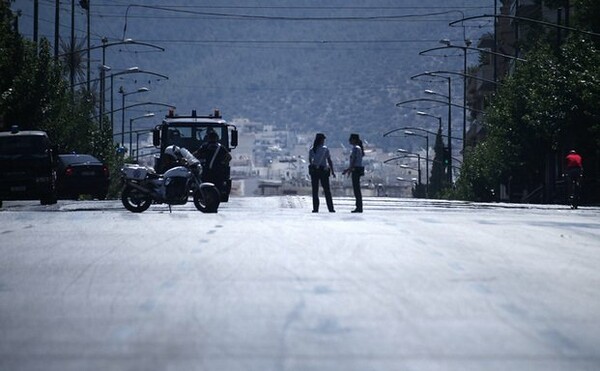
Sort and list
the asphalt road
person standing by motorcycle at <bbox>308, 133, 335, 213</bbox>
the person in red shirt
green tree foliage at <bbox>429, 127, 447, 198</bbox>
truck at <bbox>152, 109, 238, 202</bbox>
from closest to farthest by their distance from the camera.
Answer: the asphalt road < person standing by motorcycle at <bbox>308, 133, 335, 213</bbox> < the person in red shirt < truck at <bbox>152, 109, 238, 202</bbox> < green tree foliage at <bbox>429, 127, 447, 198</bbox>

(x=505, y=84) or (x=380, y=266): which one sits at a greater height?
(x=505, y=84)

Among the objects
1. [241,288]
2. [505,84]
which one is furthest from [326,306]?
[505,84]

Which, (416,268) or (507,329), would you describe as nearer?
(507,329)

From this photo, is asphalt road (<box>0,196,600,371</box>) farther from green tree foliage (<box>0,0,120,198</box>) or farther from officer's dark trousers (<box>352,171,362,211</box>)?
green tree foliage (<box>0,0,120,198</box>)

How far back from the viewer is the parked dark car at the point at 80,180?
58.1 m

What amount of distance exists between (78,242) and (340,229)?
5.16 m

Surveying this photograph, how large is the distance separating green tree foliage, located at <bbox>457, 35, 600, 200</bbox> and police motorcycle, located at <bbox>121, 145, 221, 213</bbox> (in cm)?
2587

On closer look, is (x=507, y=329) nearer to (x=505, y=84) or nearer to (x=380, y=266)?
(x=380, y=266)

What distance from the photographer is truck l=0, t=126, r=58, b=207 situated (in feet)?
151

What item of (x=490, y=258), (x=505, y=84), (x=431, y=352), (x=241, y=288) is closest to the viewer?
(x=431, y=352)

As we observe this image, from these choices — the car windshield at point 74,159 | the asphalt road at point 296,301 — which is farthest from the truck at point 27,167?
the asphalt road at point 296,301

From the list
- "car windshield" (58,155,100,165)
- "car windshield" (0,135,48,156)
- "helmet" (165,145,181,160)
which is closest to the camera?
"helmet" (165,145,181,160)

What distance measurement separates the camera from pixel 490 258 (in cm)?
1869

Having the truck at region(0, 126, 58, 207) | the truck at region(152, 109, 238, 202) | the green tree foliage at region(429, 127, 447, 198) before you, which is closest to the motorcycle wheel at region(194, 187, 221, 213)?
the truck at region(0, 126, 58, 207)
